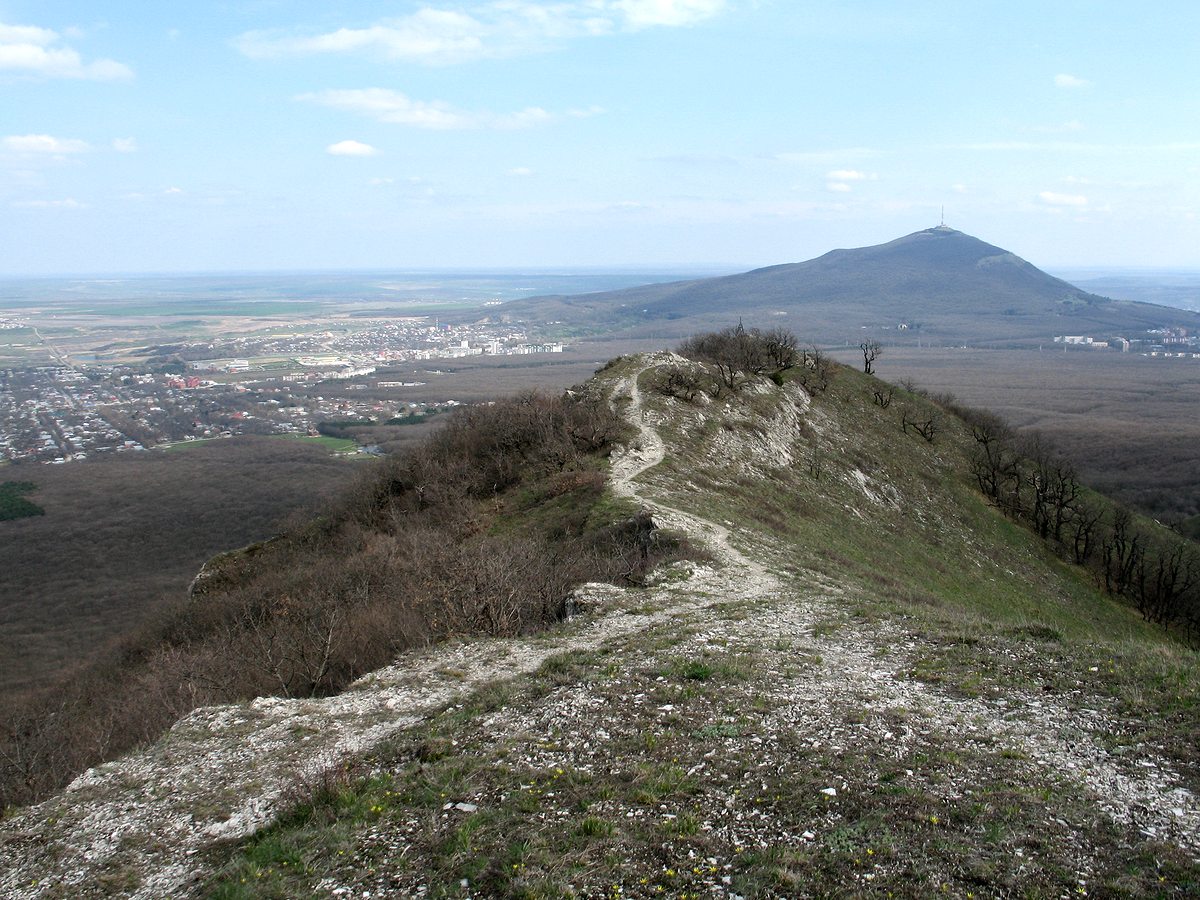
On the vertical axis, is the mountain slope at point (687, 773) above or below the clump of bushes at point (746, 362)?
below

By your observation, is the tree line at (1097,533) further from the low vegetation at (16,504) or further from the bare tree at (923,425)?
the low vegetation at (16,504)

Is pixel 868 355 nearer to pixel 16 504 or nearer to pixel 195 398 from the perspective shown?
pixel 16 504

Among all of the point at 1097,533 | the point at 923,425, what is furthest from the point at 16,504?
the point at 1097,533

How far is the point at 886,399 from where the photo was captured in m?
57.8

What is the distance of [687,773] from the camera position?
992cm

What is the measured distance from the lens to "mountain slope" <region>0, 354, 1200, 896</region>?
779 cm

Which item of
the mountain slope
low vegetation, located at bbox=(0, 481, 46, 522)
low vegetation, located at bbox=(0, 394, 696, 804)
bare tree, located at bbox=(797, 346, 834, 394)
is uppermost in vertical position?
bare tree, located at bbox=(797, 346, 834, 394)

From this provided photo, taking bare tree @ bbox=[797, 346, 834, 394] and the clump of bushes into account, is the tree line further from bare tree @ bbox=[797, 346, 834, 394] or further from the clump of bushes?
the clump of bushes

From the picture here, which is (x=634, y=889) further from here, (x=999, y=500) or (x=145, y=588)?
(x=145, y=588)

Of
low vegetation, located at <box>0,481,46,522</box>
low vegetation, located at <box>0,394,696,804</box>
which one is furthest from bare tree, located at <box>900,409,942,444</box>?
low vegetation, located at <box>0,481,46,522</box>

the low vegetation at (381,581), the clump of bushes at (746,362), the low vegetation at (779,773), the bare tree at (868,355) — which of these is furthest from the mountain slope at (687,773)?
the bare tree at (868,355)

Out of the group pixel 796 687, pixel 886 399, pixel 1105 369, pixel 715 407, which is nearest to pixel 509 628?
pixel 796 687

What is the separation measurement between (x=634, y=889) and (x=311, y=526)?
3548cm

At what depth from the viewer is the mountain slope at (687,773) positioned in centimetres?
779
